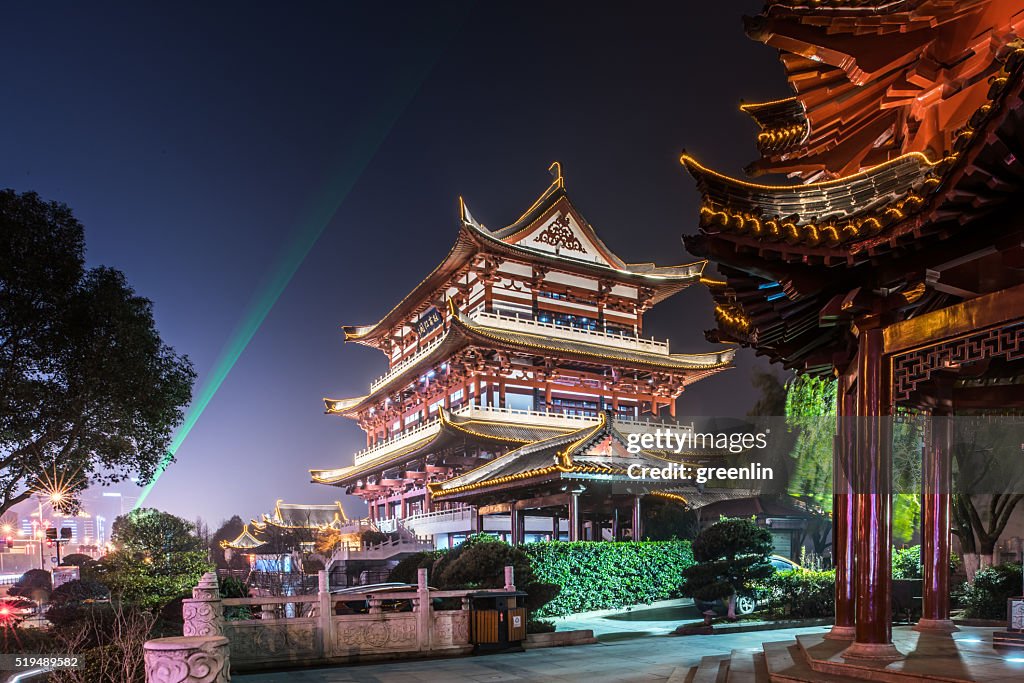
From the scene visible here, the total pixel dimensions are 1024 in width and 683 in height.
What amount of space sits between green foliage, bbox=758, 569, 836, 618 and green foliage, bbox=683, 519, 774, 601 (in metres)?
1.71

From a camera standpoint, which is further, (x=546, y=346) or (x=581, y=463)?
(x=546, y=346)

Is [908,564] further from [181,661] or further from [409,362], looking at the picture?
[409,362]

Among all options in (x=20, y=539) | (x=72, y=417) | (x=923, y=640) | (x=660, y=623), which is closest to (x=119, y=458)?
(x=72, y=417)

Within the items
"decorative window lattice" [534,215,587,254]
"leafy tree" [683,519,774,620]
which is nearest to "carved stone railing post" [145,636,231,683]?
"leafy tree" [683,519,774,620]

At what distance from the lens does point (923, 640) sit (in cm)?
826

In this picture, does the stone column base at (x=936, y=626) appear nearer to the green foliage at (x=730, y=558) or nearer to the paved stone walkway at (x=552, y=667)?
the paved stone walkway at (x=552, y=667)

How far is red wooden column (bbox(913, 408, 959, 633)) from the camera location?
909cm

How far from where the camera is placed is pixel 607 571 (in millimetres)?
21672

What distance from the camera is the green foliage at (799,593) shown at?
19.9m

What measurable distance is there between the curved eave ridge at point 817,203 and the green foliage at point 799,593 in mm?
15658

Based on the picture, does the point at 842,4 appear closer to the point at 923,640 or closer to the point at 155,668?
the point at 923,640

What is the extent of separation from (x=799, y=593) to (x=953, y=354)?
1634cm

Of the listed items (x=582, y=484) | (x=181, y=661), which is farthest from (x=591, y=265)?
(x=181, y=661)

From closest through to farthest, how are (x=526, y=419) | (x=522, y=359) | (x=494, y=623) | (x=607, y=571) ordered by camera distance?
(x=494, y=623) < (x=607, y=571) < (x=526, y=419) < (x=522, y=359)
